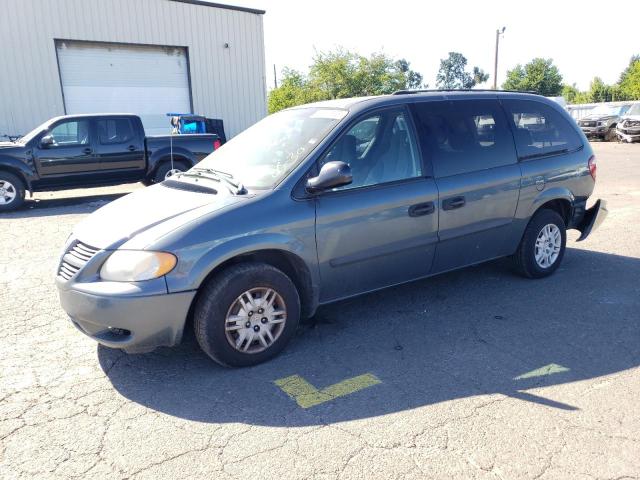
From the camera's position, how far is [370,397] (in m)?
3.17

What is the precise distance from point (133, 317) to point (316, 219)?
1.36 meters

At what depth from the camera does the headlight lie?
317 cm

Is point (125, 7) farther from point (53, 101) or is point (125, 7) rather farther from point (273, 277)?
point (273, 277)

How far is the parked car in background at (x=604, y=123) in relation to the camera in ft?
86.5

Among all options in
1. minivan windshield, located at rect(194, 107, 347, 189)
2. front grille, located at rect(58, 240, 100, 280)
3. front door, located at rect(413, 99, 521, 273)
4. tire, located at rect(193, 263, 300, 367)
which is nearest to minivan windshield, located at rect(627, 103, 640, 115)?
front door, located at rect(413, 99, 521, 273)

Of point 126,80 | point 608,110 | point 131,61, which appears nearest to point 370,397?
point 126,80

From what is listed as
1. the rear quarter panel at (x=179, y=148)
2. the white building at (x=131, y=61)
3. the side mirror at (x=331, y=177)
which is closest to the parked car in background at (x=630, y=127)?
the white building at (x=131, y=61)

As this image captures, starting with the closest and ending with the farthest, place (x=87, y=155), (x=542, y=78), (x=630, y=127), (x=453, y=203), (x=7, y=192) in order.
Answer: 1. (x=453, y=203)
2. (x=7, y=192)
3. (x=87, y=155)
4. (x=630, y=127)
5. (x=542, y=78)

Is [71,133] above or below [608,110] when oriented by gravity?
below

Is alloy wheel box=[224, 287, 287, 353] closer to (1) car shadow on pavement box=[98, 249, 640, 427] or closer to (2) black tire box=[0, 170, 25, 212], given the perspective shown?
(1) car shadow on pavement box=[98, 249, 640, 427]

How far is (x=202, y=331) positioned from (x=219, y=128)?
13681 millimetres

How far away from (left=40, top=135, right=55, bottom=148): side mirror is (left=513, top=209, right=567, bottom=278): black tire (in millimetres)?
9065

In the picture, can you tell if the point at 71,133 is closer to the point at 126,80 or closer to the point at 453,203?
the point at 126,80

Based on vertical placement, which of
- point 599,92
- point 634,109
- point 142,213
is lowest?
point 142,213
